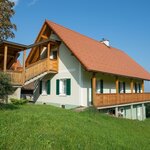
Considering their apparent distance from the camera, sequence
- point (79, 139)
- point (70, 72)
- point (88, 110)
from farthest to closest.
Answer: point (70, 72), point (88, 110), point (79, 139)

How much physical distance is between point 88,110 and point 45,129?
8.10 meters

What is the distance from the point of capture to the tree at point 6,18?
2400 cm

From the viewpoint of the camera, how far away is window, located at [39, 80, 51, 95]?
75.7ft

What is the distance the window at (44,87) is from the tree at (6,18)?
6646mm

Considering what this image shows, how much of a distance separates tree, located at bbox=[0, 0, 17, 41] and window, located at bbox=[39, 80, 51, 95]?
665 cm

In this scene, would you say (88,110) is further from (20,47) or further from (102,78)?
(20,47)

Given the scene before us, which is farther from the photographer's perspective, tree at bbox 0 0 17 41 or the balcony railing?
tree at bbox 0 0 17 41

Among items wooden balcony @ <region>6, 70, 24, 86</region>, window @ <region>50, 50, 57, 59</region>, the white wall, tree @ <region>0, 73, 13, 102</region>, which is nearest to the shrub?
tree @ <region>0, 73, 13, 102</region>

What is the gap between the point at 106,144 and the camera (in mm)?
9164

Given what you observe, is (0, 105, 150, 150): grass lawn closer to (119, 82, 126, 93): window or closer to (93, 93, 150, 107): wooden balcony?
(93, 93, 150, 107): wooden balcony

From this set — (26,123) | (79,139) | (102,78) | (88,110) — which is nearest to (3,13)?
(102,78)

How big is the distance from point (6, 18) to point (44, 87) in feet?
27.8

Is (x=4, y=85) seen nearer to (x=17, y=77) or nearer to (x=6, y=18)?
(x=17, y=77)

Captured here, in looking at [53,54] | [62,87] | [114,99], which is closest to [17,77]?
[62,87]
